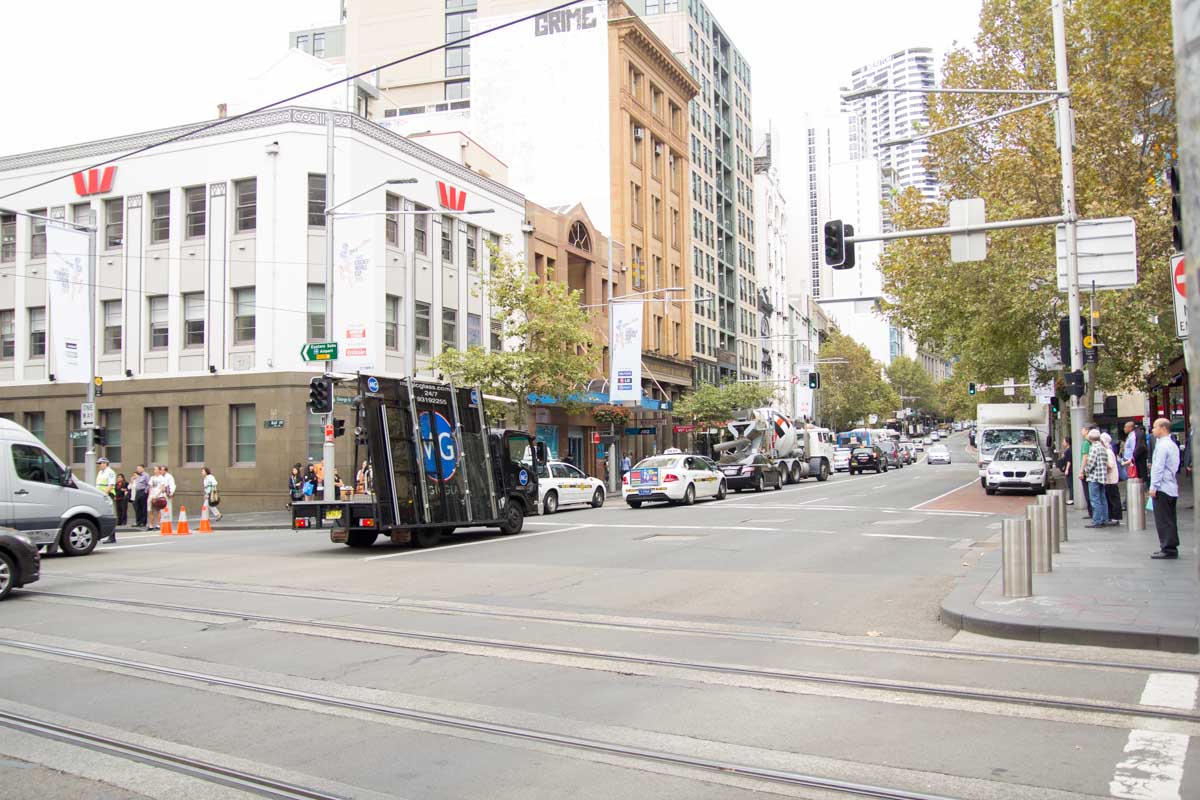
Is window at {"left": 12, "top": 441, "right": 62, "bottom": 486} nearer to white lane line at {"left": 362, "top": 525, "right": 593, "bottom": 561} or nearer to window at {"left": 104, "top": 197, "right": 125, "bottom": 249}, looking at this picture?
white lane line at {"left": 362, "top": 525, "right": 593, "bottom": 561}

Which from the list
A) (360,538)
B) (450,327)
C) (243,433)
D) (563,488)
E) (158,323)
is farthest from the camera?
(450,327)

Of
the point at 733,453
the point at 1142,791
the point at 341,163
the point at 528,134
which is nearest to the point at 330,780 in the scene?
the point at 1142,791

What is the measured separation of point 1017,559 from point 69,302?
27450 mm

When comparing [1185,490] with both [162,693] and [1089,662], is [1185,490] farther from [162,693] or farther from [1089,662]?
[162,693]

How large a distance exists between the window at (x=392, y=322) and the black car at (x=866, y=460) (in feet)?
108

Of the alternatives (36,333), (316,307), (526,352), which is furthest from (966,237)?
(36,333)

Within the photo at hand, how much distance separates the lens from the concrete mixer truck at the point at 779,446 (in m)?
40.8

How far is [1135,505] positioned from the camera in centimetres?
1756

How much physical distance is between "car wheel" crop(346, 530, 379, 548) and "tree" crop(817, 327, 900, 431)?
78.6 meters

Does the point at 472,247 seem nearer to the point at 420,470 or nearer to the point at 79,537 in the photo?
the point at 420,470

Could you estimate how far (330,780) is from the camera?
5355 mm

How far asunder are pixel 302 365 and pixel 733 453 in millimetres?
18118

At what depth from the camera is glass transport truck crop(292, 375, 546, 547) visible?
17.4 meters

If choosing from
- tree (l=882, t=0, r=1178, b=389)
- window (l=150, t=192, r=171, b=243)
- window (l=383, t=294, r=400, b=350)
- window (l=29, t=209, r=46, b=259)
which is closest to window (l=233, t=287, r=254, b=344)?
window (l=150, t=192, r=171, b=243)
